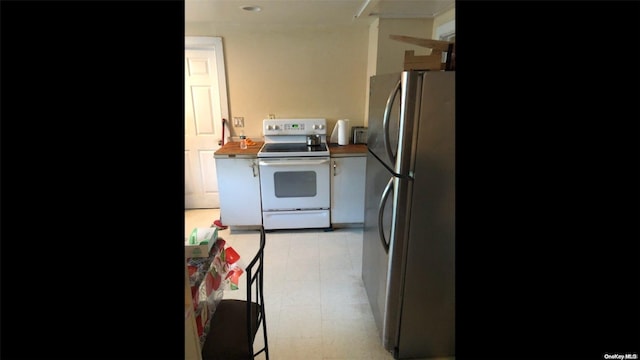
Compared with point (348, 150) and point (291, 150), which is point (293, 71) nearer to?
point (291, 150)

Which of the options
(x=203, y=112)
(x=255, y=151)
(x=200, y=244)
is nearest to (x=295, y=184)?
(x=255, y=151)

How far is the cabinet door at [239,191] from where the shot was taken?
301 centimetres

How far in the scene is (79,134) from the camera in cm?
35

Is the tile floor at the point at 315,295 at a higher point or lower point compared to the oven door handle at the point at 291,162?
lower

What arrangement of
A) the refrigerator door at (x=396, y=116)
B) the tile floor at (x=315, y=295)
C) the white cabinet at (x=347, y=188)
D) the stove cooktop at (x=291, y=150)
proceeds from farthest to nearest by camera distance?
the white cabinet at (x=347, y=188) → the stove cooktop at (x=291, y=150) → the tile floor at (x=315, y=295) → the refrigerator door at (x=396, y=116)

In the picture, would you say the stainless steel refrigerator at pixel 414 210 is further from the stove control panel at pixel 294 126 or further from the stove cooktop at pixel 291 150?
the stove control panel at pixel 294 126

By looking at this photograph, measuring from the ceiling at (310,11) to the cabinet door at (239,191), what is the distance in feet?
4.27

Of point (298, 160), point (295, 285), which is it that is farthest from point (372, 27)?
point (295, 285)

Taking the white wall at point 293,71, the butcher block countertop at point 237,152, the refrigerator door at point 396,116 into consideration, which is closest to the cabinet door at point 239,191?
the butcher block countertop at point 237,152

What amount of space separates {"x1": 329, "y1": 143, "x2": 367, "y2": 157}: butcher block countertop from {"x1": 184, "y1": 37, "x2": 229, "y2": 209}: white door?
1.30 meters

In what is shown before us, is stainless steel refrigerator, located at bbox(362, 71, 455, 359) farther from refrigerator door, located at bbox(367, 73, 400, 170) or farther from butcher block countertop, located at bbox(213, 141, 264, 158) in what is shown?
butcher block countertop, located at bbox(213, 141, 264, 158)

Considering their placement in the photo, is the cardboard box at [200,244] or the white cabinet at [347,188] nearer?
the cardboard box at [200,244]
